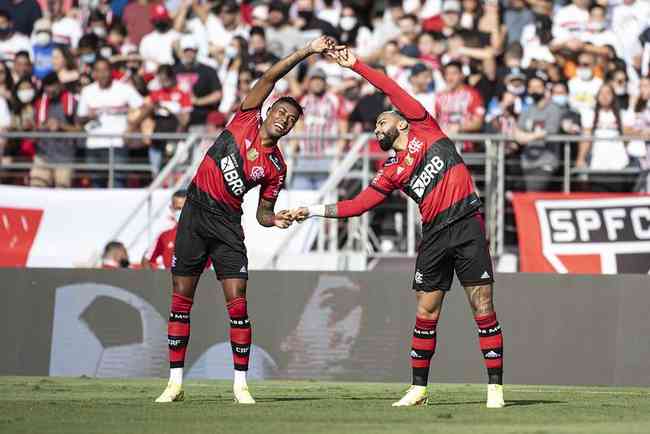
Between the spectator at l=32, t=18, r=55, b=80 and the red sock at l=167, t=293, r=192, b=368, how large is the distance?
456 inches

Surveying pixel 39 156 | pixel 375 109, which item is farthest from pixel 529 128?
pixel 39 156

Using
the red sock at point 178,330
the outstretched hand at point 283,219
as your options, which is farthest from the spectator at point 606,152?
the red sock at point 178,330

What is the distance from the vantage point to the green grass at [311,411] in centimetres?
991

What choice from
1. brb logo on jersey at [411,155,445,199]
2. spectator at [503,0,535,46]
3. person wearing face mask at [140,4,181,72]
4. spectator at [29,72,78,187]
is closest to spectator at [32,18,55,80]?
spectator at [29,72,78,187]

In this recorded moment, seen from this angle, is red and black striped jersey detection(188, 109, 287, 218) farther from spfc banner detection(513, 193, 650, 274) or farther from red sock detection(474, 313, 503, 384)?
spfc banner detection(513, 193, 650, 274)

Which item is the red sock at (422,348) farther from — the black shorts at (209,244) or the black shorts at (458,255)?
the black shorts at (209,244)

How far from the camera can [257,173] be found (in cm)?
1218

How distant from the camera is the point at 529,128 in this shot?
1862 centimetres

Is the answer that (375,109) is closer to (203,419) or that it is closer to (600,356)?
(600,356)

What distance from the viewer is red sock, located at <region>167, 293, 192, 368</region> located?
12.2 meters

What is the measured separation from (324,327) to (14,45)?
10203 millimetres

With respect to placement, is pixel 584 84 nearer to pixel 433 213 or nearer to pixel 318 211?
pixel 433 213

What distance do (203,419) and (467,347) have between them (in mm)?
6081

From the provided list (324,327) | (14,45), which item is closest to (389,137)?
(324,327)
